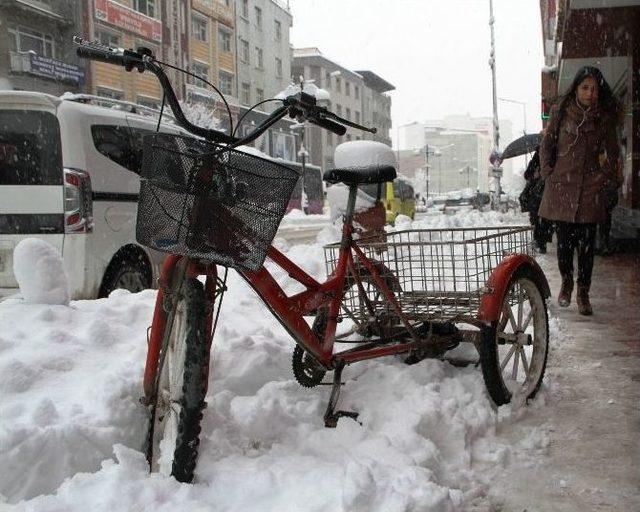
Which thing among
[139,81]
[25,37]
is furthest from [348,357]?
[139,81]

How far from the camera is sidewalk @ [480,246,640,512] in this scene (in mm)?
2346

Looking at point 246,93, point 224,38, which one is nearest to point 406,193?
point 224,38

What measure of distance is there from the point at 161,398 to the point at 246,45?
48.3 metres

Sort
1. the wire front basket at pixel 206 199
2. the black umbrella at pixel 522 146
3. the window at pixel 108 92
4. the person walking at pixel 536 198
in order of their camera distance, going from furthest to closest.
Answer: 1. the window at pixel 108 92
2. the black umbrella at pixel 522 146
3. the person walking at pixel 536 198
4. the wire front basket at pixel 206 199

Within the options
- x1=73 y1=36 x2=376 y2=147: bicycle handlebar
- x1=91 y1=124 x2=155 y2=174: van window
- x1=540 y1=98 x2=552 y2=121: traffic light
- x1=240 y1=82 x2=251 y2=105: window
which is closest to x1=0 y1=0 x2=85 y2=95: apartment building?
x1=240 y1=82 x2=251 y2=105: window

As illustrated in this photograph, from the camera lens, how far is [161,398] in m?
2.32

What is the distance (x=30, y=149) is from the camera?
5102 millimetres

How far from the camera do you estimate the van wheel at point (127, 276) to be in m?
5.41

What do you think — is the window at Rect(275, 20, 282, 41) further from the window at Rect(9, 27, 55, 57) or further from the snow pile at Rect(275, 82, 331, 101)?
the snow pile at Rect(275, 82, 331, 101)

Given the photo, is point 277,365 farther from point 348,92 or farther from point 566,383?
point 348,92

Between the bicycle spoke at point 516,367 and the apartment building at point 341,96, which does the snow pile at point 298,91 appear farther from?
the apartment building at point 341,96

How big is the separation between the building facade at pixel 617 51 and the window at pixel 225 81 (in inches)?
1342

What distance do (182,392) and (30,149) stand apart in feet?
12.2

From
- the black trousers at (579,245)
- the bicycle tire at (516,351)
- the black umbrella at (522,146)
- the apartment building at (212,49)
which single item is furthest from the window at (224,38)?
the bicycle tire at (516,351)
